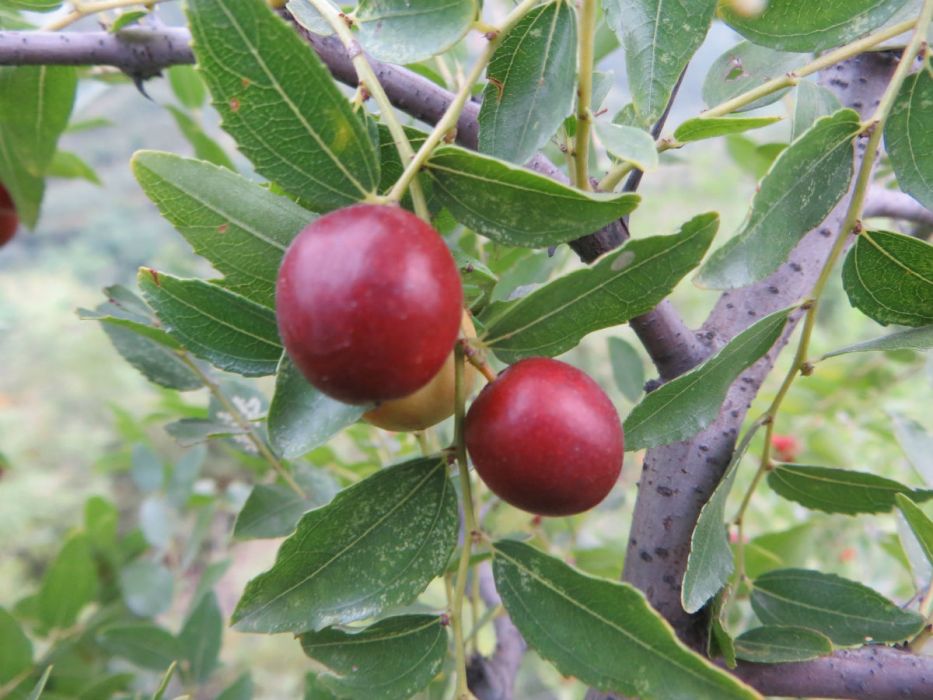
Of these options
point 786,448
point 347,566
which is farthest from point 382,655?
point 786,448

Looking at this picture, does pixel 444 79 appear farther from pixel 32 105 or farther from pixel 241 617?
pixel 241 617

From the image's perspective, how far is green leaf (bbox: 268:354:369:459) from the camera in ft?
1.40

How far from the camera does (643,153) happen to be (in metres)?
0.39

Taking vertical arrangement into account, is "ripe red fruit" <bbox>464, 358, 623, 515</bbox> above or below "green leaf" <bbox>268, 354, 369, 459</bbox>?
above

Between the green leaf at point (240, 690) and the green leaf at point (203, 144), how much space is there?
0.53 m

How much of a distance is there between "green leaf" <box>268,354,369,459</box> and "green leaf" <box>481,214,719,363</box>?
0.30 feet

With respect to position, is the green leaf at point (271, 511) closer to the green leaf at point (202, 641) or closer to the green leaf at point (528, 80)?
the green leaf at point (202, 641)

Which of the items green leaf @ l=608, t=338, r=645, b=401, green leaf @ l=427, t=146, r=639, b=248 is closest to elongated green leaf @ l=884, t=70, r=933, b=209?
green leaf @ l=427, t=146, r=639, b=248

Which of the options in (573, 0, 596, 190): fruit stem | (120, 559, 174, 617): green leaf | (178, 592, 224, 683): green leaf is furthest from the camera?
(120, 559, 174, 617): green leaf

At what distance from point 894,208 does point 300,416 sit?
70 cm

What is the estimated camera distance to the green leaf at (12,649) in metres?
0.82

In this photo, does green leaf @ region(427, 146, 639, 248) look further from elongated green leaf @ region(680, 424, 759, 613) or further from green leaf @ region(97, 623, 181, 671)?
green leaf @ region(97, 623, 181, 671)

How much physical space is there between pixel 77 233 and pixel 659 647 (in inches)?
206

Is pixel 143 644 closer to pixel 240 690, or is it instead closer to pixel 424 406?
pixel 240 690
